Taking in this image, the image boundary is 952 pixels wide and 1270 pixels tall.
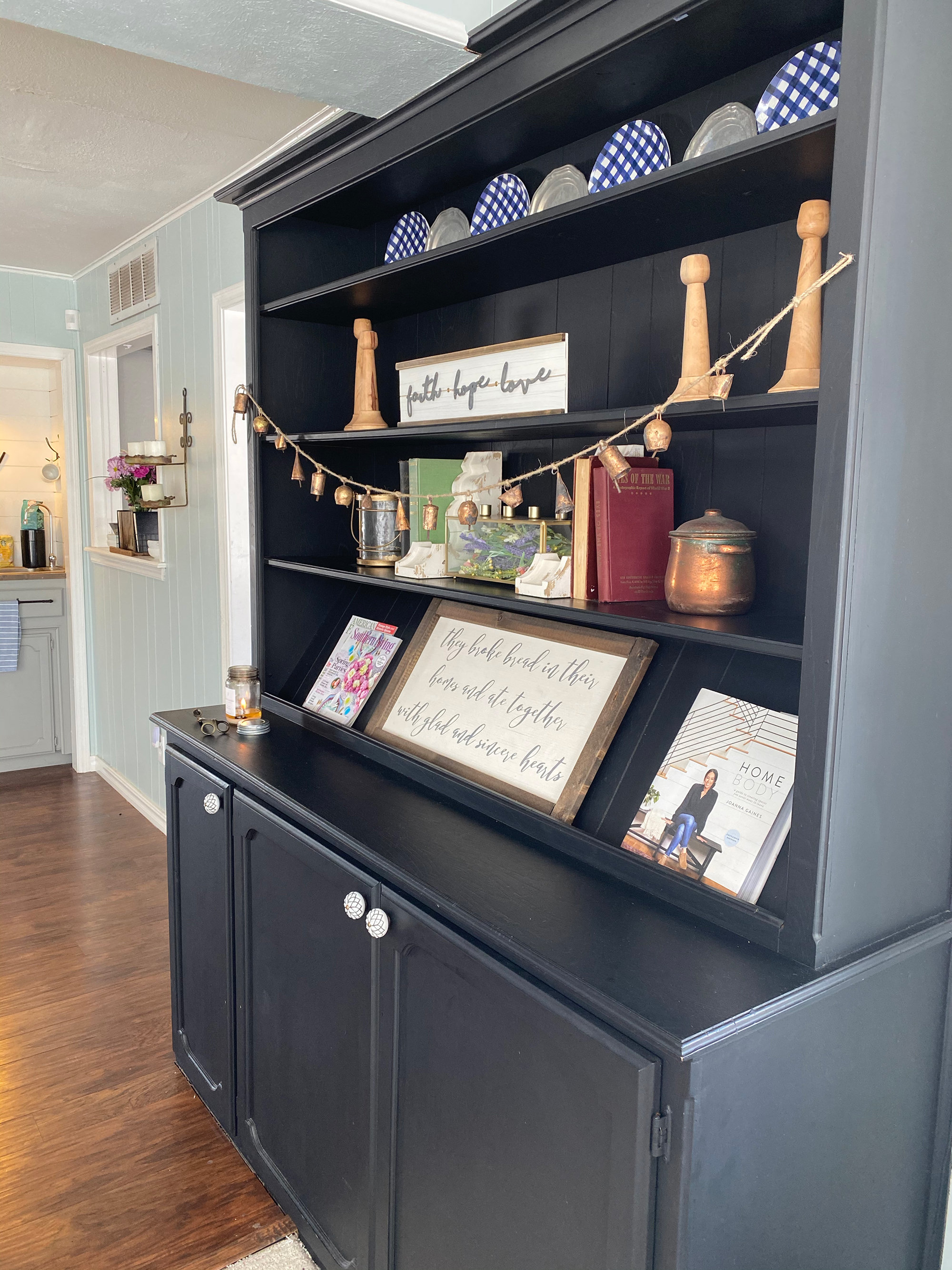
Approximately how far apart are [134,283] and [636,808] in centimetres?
341

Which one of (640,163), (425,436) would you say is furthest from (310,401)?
(640,163)

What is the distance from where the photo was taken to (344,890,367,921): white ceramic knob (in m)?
1.49

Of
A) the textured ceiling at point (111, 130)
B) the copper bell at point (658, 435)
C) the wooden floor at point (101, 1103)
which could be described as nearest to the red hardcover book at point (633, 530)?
the copper bell at point (658, 435)

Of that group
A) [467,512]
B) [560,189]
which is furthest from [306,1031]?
[560,189]

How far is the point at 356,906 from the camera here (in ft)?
4.90

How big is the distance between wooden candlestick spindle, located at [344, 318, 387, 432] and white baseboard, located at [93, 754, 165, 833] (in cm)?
256

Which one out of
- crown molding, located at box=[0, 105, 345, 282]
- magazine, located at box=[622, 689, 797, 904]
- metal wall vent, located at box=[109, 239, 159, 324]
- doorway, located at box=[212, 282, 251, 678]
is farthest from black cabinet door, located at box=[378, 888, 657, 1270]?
metal wall vent, located at box=[109, 239, 159, 324]

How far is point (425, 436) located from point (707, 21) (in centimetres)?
80

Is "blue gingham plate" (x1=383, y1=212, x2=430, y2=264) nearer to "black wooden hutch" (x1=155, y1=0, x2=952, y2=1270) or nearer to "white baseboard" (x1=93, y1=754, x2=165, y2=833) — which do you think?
"black wooden hutch" (x1=155, y1=0, x2=952, y2=1270)

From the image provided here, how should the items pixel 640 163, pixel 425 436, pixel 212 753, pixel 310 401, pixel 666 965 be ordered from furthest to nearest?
pixel 310 401
pixel 212 753
pixel 425 436
pixel 640 163
pixel 666 965

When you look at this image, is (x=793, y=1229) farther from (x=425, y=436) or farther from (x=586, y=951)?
(x=425, y=436)

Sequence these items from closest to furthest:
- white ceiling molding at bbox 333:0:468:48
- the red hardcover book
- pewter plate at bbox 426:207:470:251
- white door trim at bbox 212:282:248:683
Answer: white ceiling molding at bbox 333:0:468:48, the red hardcover book, pewter plate at bbox 426:207:470:251, white door trim at bbox 212:282:248:683

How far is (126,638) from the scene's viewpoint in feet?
14.3

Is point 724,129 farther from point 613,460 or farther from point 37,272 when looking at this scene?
point 37,272
